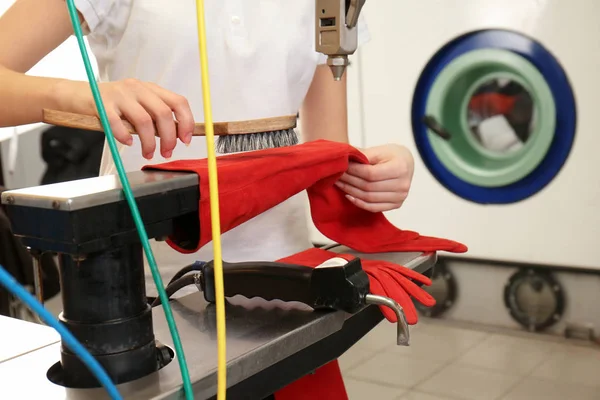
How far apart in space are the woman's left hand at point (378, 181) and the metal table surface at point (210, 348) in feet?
0.59

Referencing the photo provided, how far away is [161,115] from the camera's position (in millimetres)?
597

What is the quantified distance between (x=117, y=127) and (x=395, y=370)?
1872mm

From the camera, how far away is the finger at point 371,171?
833mm

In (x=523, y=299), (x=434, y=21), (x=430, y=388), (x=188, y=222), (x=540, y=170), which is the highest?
(x=434, y=21)

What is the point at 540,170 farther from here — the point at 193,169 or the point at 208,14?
the point at 193,169

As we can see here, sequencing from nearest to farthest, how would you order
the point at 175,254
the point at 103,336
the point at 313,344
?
the point at 103,336
the point at 313,344
the point at 175,254

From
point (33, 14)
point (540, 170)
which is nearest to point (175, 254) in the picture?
point (33, 14)

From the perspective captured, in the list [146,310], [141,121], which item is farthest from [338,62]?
[146,310]

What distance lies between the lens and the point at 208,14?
3.18ft

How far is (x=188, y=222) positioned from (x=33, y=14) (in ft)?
1.38

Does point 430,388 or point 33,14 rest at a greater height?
point 33,14

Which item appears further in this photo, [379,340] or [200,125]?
[379,340]

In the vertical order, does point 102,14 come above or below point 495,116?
above

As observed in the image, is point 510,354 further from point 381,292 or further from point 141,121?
point 141,121
